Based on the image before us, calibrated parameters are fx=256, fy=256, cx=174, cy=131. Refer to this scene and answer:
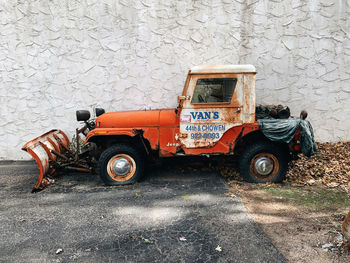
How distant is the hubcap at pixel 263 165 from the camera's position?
4742mm

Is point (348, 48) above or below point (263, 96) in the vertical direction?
above

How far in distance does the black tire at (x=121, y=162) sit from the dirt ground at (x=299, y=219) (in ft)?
5.93

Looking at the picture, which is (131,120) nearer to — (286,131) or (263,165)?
(263,165)

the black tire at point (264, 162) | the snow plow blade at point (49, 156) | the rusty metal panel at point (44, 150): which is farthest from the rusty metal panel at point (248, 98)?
Result: the rusty metal panel at point (44, 150)

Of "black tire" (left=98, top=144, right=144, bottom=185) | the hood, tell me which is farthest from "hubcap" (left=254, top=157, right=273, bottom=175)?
"black tire" (left=98, top=144, right=144, bottom=185)

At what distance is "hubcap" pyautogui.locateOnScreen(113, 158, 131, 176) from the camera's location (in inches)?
188

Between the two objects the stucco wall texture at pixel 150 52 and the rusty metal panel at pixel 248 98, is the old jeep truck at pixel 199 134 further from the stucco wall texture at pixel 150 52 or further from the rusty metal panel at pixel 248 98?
the stucco wall texture at pixel 150 52

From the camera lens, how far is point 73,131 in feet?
21.5

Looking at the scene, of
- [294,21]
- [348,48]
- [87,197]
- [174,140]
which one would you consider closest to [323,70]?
[348,48]

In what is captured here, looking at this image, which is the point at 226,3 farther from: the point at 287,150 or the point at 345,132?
the point at 345,132

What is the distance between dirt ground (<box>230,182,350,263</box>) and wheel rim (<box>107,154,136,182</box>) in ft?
6.33

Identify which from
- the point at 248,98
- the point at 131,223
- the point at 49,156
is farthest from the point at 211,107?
the point at 49,156

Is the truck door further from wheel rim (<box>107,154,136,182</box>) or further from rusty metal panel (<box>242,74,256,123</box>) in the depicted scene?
wheel rim (<box>107,154,136,182</box>)

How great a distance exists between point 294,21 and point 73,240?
6621 millimetres
